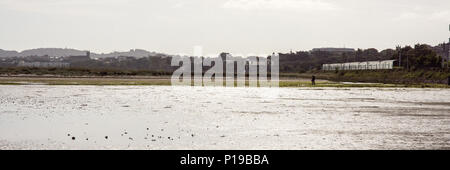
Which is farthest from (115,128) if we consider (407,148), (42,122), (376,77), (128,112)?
(376,77)

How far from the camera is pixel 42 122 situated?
69.1ft

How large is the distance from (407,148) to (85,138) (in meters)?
10.1

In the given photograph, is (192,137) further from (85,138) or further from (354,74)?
(354,74)

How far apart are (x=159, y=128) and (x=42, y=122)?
512 centimetres

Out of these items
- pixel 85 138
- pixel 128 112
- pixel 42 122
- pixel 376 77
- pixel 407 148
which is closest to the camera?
pixel 407 148

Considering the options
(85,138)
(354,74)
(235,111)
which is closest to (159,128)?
→ (85,138)

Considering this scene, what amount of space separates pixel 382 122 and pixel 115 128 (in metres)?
11.8

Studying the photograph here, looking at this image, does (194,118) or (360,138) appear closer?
(360,138)
